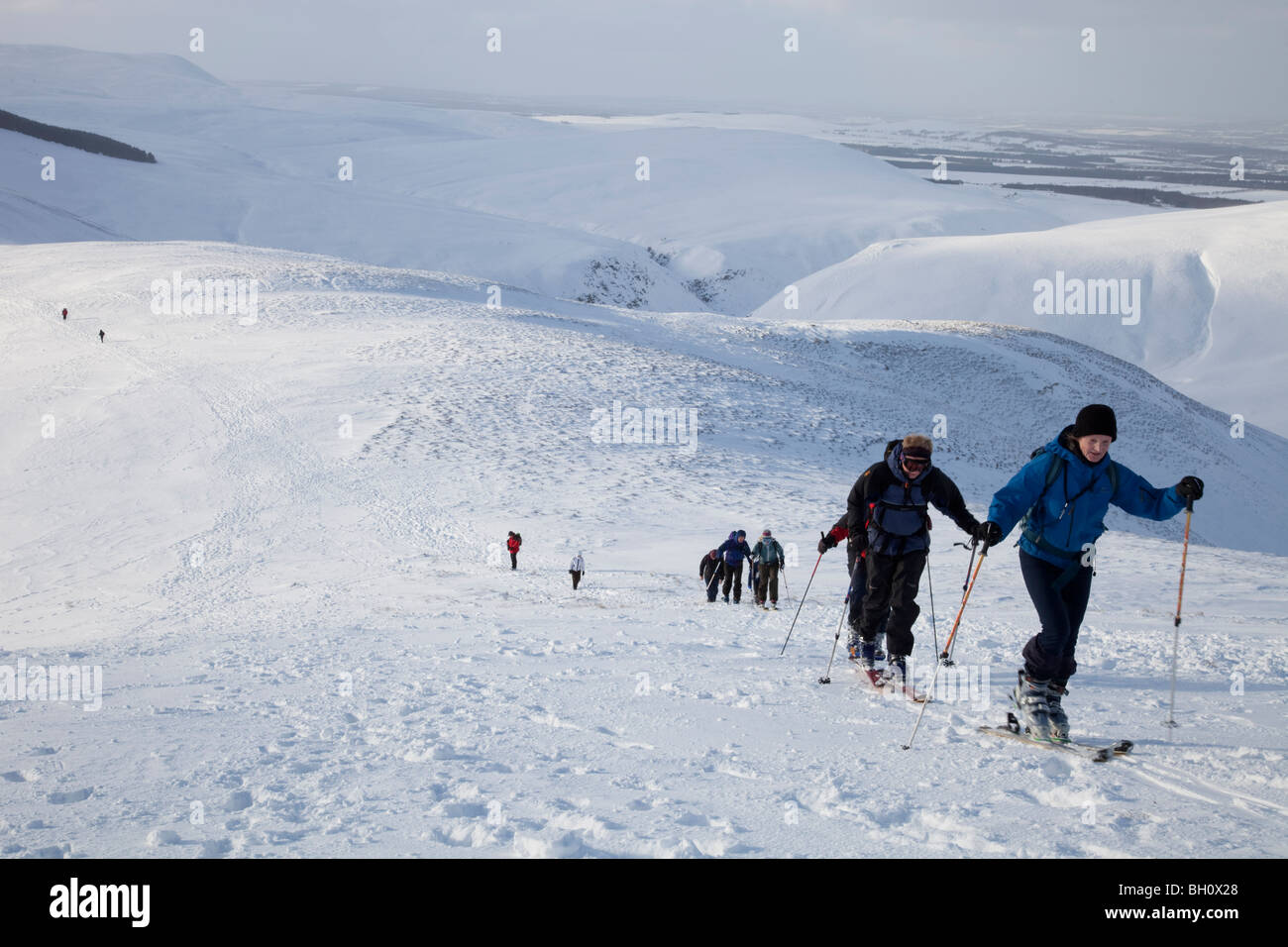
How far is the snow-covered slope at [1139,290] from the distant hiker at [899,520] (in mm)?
59298

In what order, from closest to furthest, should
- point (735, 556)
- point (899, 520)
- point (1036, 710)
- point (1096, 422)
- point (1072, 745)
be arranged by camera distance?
point (1096, 422) < point (1072, 745) < point (1036, 710) < point (899, 520) < point (735, 556)

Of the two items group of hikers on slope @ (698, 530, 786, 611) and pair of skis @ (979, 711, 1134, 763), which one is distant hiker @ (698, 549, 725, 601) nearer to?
group of hikers on slope @ (698, 530, 786, 611)

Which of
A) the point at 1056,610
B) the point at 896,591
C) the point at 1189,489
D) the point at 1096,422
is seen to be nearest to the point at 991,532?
the point at 1056,610

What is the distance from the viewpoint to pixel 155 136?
524 feet

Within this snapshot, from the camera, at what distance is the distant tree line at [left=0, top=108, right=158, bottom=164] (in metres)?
114

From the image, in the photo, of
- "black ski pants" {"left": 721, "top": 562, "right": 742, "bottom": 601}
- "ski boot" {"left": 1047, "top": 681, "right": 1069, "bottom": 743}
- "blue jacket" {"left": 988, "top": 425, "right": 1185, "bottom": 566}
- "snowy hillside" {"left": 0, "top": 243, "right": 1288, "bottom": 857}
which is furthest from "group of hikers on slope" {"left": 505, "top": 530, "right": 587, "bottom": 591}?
"blue jacket" {"left": 988, "top": 425, "right": 1185, "bottom": 566}

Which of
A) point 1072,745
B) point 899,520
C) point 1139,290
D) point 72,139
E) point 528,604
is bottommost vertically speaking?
point 528,604

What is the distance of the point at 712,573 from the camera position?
52.1 feet

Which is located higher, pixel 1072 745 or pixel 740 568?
pixel 1072 745

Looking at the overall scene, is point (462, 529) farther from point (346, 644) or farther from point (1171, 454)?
point (1171, 454)

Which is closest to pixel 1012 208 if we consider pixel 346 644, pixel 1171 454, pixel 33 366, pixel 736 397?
pixel 1171 454

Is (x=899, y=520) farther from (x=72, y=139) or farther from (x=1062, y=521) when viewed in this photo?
(x=72, y=139)

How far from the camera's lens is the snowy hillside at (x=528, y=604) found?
5.32 m

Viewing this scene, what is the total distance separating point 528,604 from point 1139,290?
7258cm
